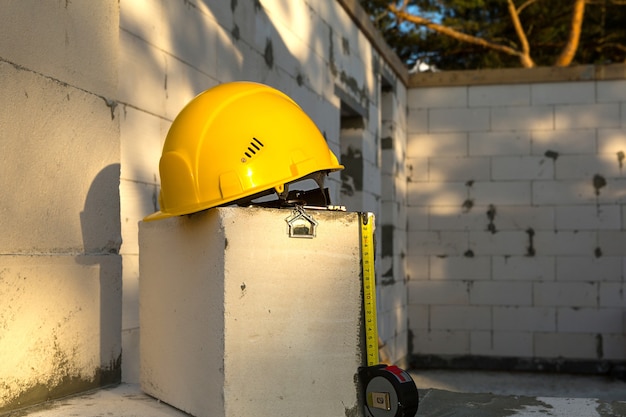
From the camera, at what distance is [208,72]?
4066 mm

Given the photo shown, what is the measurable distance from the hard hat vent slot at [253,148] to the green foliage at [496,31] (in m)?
11.1

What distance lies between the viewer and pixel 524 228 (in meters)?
8.51

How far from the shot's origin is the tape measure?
8.46 feet

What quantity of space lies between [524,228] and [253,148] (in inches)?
250

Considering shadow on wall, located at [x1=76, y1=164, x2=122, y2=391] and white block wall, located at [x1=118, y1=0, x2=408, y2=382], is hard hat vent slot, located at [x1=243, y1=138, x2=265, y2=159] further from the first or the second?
white block wall, located at [x1=118, y1=0, x2=408, y2=382]

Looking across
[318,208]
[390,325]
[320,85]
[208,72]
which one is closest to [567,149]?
[390,325]

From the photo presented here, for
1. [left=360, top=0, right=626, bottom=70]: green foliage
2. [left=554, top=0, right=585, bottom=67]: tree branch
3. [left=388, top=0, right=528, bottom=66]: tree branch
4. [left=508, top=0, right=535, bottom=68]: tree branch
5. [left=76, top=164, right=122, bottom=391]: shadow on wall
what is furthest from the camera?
[left=360, top=0, right=626, bottom=70]: green foliage

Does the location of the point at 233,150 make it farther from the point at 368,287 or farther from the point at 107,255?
the point at 107,255

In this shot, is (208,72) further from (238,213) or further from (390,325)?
(390,325)

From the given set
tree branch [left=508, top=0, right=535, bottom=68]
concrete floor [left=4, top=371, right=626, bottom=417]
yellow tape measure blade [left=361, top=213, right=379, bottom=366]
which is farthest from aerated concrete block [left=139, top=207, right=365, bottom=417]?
tree branch [left=508, top=0, right=535, bottom=68]

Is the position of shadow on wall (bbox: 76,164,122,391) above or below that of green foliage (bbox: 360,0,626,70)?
below

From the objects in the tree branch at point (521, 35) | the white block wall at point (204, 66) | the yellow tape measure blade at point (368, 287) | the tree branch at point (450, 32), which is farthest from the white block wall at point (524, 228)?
the yellow tape measure blade at point (368, 287)

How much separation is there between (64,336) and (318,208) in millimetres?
1028

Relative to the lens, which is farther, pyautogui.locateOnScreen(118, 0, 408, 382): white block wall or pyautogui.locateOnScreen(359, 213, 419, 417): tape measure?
pyautogui.locateOnScreen(118, 0, 408, 382): white block wall
